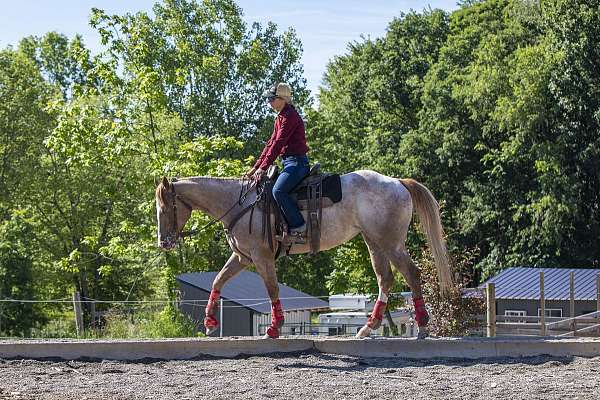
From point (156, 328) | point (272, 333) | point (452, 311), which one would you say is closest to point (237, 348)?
point (272, 333)

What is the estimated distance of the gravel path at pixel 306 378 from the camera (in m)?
7.99

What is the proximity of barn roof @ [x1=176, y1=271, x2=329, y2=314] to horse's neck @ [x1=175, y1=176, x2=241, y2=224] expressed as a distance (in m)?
13.7

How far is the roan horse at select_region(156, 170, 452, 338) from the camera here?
10867 millimetres

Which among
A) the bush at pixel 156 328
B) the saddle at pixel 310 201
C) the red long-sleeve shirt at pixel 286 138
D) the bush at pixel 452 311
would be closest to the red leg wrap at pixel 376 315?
the saddle at pixel 310 201

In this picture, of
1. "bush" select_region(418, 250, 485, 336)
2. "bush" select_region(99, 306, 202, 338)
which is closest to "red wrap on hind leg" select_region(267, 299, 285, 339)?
"bush" select_region(99, 306, 202, 338)

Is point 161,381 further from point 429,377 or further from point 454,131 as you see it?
point 454,131

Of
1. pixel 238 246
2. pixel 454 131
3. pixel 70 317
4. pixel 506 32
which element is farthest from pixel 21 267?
pixel 238 246

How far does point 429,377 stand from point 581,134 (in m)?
28.2

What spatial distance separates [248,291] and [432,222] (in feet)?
63.5

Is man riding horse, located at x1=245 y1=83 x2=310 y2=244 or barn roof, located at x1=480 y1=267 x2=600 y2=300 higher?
man riding horse, located at x1=245 y1=83 x2=310 y2=244

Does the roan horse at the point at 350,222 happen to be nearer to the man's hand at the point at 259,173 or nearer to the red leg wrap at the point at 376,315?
the red leg wrap at the point at 376,315

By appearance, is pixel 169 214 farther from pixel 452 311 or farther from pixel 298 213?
pixel 452 311

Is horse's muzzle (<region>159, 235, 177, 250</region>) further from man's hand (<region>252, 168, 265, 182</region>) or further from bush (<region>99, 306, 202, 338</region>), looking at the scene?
bush (<region>99, 306, 202, 338</region>)

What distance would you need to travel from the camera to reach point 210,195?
36.4ft
